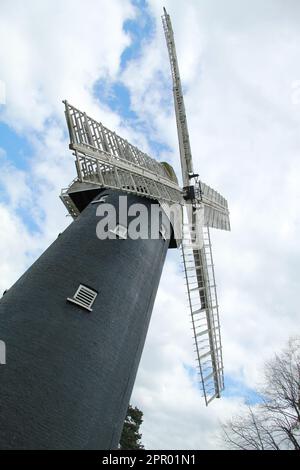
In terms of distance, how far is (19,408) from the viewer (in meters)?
6.93

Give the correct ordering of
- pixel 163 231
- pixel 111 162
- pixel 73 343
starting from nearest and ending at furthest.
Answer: pixel 73 343
pixel 111 162
pixel 163 231

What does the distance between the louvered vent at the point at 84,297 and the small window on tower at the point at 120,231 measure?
7.04 ft

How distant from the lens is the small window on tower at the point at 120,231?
35.9 feet

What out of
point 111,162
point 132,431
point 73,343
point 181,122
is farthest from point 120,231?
point 132,431

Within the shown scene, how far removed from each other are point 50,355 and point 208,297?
32.1 ft

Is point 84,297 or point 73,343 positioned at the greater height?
point 84,297

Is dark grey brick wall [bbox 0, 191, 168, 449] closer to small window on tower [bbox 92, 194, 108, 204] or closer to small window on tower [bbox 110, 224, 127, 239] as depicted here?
small window on tower [bbox 110, 224, 127, 239]

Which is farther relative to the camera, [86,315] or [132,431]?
[132,431]

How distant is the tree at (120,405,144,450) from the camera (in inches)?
1220

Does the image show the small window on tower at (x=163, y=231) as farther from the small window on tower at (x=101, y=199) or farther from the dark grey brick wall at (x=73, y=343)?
the small window on tower at (x=101, y=199)

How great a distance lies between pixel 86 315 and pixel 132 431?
91.4 ft

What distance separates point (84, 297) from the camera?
9.16 m
